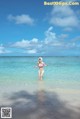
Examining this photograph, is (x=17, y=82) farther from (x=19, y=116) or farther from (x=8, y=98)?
(x=19, y=116)

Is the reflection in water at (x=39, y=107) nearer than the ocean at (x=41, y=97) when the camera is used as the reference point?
Yes

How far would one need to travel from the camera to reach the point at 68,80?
539 centimetres

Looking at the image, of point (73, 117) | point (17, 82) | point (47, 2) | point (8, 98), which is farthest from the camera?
point (17, 82)

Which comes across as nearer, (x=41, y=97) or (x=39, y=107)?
(x=39, y=107)

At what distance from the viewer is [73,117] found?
10.9 feet

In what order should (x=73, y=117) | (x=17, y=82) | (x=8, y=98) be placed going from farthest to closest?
1. (x=17, y=82)
2. (x=8, y=98)
3. (x=73, y=117)

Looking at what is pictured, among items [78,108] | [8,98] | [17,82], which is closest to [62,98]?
[78,108]

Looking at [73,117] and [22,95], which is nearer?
[73,117]

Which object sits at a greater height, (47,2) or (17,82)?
(47,2)

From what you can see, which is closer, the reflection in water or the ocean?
the reflection in water

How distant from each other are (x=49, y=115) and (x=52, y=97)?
678 millimetres

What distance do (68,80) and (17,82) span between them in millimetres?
968

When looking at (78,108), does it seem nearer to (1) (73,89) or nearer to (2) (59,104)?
(2) (59,104)

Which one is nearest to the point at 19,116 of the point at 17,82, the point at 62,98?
the point at 62,98
